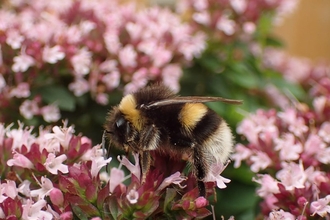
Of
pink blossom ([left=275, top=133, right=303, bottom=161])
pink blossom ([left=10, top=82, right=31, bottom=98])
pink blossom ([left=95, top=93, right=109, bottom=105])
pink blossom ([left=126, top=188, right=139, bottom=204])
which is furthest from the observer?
pink blossom ([left=95, top=93, right=109, bottom=105])

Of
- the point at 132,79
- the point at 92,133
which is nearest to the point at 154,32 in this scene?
the point at 132,79

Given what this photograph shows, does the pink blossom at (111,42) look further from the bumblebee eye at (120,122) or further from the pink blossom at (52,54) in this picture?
the bumblebee eye at (120,122)

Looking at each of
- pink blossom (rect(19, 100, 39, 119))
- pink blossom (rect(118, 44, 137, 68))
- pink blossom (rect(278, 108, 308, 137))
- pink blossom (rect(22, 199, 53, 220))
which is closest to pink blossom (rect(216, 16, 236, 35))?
pink blossom (rect(118, 44, 137, 68))

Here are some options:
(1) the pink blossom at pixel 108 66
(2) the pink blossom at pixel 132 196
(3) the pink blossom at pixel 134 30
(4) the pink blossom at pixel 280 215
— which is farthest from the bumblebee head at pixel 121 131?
(3) the pink blossom at pixel 134 30

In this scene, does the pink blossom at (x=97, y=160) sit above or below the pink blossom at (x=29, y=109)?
above

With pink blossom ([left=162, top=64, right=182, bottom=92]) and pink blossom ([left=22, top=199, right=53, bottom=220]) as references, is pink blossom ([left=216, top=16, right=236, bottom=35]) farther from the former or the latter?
pink blossom ([left=22, top=199, right=53, bottom=220])

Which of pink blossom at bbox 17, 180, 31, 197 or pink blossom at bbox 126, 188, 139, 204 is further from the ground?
pink blossom at bbox 126, 188, 139, 204
